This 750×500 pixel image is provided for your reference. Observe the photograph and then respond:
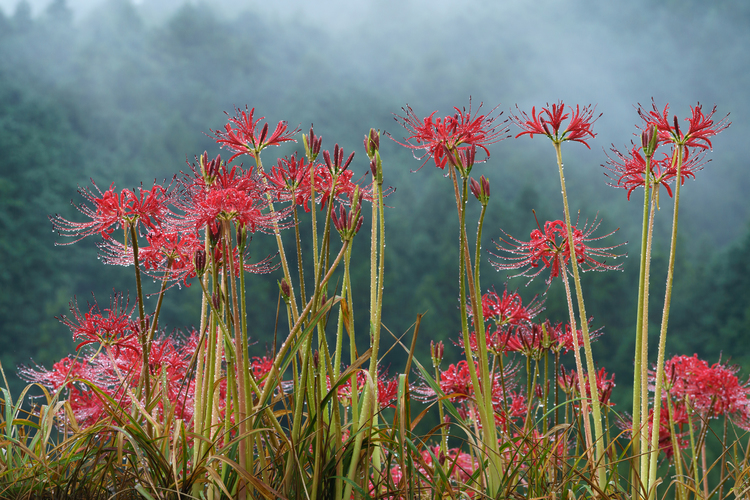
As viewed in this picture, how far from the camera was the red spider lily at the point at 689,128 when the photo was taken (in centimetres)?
167

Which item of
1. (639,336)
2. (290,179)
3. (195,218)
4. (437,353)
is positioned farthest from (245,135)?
(639,336)

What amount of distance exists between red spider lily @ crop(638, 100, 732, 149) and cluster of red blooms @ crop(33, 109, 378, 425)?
100 cm

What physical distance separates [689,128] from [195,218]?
5.08 feet

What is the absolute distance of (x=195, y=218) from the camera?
1.34m

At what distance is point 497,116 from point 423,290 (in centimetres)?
1700

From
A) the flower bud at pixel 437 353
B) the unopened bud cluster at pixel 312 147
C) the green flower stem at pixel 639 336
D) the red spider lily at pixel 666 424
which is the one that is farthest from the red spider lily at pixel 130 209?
the red spider lily at pixel 666 424

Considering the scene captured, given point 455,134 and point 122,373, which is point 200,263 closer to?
point 455,134

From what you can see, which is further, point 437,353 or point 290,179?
point 437,353

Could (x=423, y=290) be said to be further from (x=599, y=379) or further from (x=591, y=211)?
(x=599, y=379)

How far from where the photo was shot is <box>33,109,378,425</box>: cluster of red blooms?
129 cm

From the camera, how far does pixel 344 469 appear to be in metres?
1.41

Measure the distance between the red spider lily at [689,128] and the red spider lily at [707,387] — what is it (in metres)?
0.98

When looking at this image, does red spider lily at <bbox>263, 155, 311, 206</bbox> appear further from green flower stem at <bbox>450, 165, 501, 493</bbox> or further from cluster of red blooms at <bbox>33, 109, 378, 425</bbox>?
green flower stem at <bbox>450, 165, 501, 493</bbox>

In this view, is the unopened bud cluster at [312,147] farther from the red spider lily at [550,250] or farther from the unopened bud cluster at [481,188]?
the red spider lily at [550,250]
